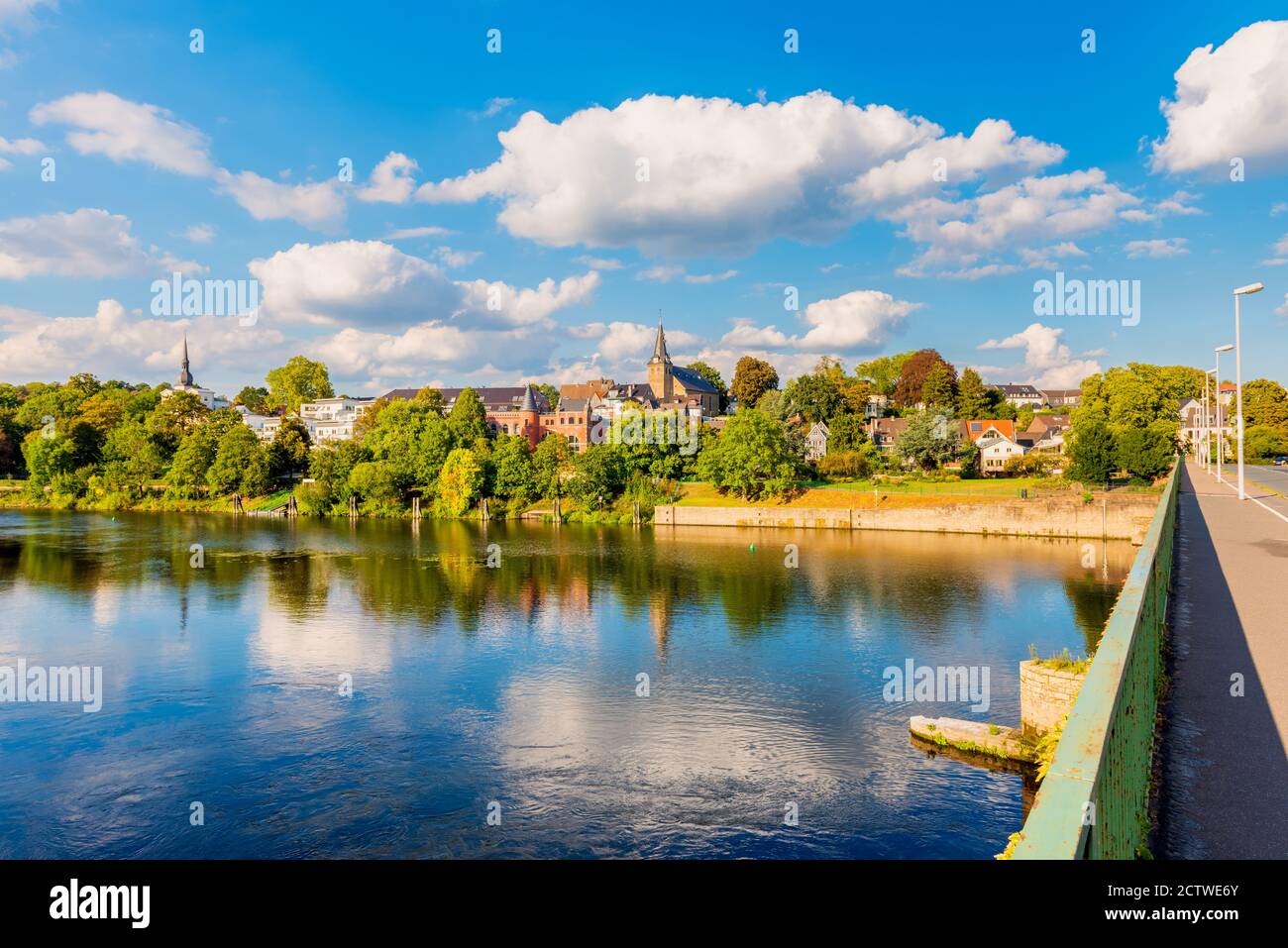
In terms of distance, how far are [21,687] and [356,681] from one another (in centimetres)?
1053

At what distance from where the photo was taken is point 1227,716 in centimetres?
838

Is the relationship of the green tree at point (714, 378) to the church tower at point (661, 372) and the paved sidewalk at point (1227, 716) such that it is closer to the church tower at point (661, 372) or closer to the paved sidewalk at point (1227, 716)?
the church tower at point (661, 372)

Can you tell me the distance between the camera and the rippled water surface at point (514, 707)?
16297 mm

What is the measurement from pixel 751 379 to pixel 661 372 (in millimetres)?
16547

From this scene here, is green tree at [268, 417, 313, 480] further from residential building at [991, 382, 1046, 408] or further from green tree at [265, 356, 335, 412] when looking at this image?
residential building at [991, 382, 1046, 408]

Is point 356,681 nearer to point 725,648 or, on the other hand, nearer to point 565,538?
point 725,648

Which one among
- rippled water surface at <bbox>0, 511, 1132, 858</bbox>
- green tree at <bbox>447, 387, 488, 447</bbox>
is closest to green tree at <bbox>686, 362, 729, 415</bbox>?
green tree at <bbox>447, 387, 488, 447</bbox>

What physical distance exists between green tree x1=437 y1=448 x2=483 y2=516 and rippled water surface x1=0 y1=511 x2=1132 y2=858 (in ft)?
115

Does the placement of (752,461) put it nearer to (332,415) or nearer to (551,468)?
(551,468)

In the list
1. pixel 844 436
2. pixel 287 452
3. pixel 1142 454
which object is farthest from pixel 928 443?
pixel 287 452

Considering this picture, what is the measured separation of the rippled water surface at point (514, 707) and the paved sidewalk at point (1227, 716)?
6.05 meters

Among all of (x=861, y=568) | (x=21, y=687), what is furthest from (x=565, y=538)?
(x=21, y=687)

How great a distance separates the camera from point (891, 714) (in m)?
22.4

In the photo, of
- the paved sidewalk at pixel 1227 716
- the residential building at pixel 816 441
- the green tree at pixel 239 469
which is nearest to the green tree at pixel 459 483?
the green tree at pixel 239 469
